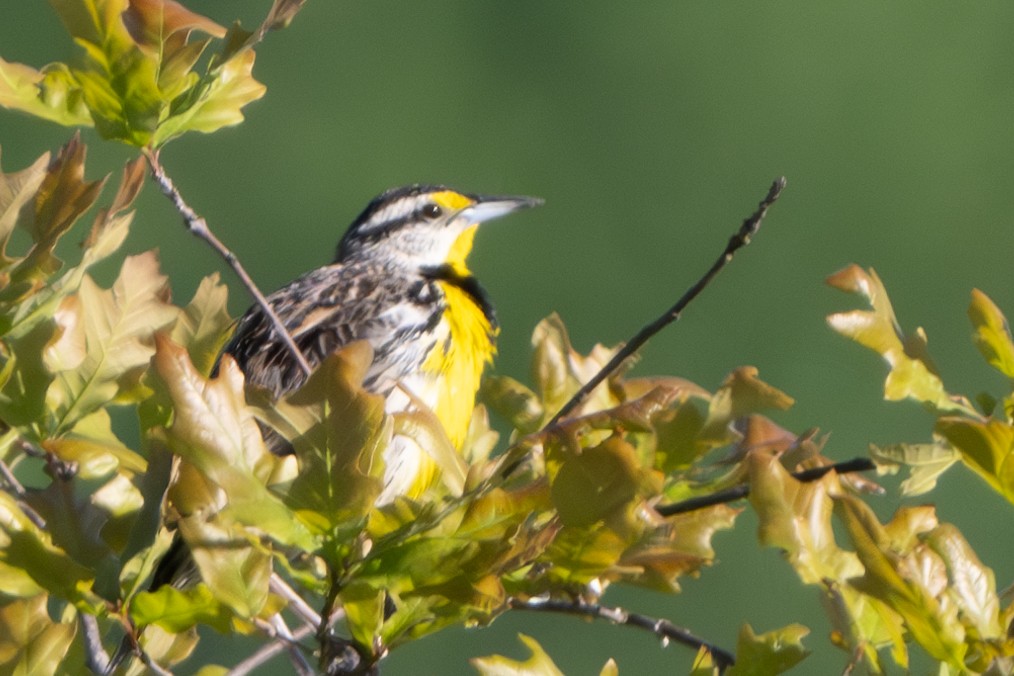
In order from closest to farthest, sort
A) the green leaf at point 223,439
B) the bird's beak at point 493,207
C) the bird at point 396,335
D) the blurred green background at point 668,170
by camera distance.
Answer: the green leaf at point 223,439 < the bird at point 396,335 < the bird's beak at point 493,207 < the blurred green background at point 668,170

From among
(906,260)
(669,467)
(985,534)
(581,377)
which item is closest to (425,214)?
(581,377)

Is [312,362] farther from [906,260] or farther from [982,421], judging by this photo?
[906,260]

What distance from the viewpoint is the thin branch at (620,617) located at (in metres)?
1.05

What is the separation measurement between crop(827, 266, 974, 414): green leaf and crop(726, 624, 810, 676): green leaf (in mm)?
147

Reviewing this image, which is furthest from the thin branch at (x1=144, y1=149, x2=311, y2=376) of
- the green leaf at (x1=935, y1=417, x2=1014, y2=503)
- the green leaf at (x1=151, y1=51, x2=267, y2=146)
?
the green leaf at (x1=935, y1=417, x2=1014, y2=503)

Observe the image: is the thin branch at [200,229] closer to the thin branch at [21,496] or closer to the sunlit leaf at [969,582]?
the thin branch at [21,496]

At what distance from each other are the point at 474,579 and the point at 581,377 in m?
0.46

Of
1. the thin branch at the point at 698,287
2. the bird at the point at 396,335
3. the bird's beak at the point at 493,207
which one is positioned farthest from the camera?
the bird's beak at the point at 493,207

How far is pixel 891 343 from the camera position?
3.29ft

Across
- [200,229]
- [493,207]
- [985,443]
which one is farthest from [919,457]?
[493,207]

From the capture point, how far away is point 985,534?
6977 mm

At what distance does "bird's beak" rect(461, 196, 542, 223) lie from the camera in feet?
8.14

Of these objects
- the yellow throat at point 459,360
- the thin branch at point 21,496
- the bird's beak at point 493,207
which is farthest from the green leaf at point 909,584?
the bird's beak at point 493,207

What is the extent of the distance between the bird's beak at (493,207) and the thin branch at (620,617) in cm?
133
